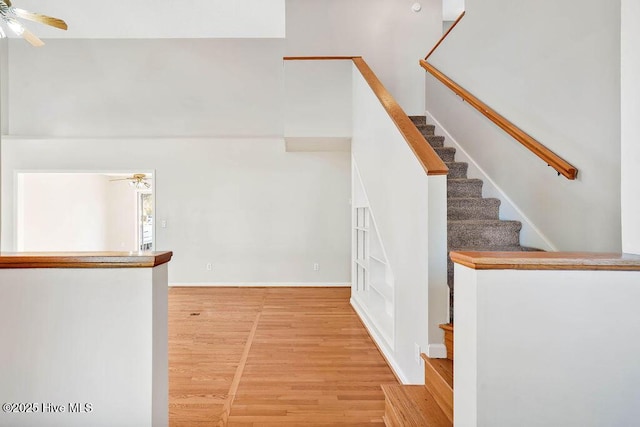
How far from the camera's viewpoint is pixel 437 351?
2.18m

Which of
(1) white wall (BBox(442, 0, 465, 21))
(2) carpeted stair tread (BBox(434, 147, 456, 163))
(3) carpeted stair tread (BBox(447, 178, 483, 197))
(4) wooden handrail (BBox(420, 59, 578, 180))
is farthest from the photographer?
(1) white wall (BBox(442, 0, 465, 21))

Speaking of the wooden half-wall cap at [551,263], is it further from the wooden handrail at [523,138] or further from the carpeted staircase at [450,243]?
the wooden handrail at [523,138]

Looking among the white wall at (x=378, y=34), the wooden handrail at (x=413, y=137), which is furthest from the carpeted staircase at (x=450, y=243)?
the white wall at (x=378, y=34)

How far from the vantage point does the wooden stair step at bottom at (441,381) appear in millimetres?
1800

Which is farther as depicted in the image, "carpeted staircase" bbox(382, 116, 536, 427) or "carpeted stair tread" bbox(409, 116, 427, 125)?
"carpeted stair tread" bbox(409, 116, 427, 125)

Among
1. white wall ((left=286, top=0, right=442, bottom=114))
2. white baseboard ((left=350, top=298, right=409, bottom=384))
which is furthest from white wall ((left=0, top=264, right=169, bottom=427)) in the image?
white wall ((left=286, top=0, right=442, bottom=114))

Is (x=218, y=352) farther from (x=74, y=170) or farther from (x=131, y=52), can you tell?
(x=131, y=52)

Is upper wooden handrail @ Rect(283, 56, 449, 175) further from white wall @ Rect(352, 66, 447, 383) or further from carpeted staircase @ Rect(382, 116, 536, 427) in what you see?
carpeted staircase @ Rect(382, 116, 536, 427)

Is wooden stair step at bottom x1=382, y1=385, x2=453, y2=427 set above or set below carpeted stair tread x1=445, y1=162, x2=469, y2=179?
below

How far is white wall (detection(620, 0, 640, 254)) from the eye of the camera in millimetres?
1460

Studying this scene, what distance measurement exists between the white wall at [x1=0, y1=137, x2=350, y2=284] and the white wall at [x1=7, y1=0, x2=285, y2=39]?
176 centimetres

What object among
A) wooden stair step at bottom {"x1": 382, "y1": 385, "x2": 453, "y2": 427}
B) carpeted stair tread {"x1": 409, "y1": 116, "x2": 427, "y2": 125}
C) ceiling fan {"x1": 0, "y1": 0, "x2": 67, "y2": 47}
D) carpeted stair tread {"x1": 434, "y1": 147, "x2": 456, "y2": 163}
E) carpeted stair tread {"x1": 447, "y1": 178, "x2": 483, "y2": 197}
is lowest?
wooden stair step at bottom {"x1": 382, "y1": 385, "x2": 453, "y2": 427}

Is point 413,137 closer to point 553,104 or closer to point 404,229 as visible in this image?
point 404,229

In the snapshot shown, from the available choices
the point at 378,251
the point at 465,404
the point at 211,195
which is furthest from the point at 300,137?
the point at 465,404
